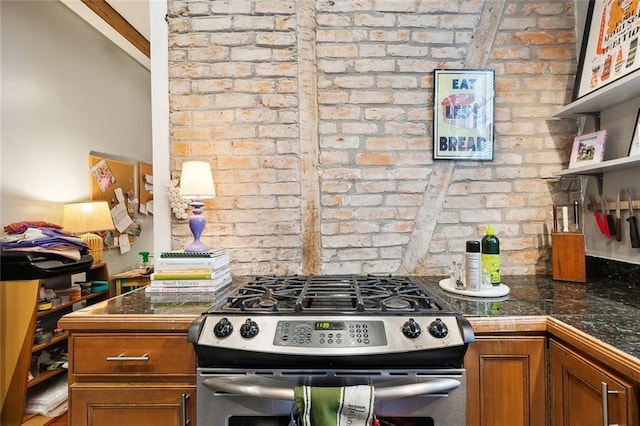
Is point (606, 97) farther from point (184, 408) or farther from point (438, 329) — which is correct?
point (184, 408)

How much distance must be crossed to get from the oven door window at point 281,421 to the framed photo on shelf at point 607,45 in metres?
1.63

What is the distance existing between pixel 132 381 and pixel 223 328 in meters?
0.42

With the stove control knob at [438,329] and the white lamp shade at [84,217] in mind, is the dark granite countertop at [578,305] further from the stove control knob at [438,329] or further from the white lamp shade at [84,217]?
the white lamp shade at [84,217]

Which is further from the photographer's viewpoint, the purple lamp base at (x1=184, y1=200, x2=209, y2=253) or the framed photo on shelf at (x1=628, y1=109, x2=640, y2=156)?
the purple lamp base at (x1=184, y1=200, x2=209, y2=253)

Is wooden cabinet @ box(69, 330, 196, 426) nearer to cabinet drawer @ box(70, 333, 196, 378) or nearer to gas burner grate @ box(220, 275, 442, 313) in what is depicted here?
cabinet drawer @ box(70, 333, 196, 378)

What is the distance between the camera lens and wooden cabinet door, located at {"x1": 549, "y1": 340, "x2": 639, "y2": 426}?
81 cm

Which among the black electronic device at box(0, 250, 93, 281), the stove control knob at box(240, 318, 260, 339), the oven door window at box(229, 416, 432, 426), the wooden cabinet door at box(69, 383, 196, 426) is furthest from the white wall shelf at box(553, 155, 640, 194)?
the black electronic device at box(0, 250, 93, 281)

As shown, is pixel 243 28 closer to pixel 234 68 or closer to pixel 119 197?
pixel 234 68

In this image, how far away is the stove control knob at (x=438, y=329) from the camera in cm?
100

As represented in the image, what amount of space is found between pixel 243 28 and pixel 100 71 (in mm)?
2641

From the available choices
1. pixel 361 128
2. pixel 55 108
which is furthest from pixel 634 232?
pixel 55 108

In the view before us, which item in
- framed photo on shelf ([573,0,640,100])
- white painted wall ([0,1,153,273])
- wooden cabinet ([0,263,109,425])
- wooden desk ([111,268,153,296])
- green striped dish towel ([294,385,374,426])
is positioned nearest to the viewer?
green striped dish towel ([294,385,374,426])

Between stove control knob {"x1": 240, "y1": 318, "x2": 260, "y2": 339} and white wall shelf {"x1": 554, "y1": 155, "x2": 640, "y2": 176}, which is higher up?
white wall shelf {"x1": 554, "y1": 155, "x2": 640, "y2": 176}

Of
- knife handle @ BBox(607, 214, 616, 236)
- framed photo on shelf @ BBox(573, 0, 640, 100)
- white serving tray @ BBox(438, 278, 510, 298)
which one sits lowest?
white serving tray @ BBox(438, 278, 510, 298)
